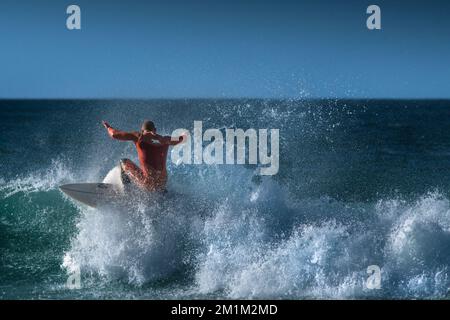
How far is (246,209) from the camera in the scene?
9453 millimetres

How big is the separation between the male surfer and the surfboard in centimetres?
35

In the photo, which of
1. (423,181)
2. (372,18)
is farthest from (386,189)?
(372,18)

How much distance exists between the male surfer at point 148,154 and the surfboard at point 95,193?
348 mm

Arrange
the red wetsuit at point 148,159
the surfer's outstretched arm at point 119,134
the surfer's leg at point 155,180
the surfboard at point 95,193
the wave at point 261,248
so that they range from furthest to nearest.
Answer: the surfboard at point 95,193 < the surfer's leg at point 155,180 < the red wetsuit at point 148,159 < the surfer's outstretched arm at point 119,134 < the wave at point 261,248

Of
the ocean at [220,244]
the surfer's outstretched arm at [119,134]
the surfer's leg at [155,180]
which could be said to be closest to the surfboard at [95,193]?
the ocean at [220,244]

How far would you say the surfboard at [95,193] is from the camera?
30.0 ft

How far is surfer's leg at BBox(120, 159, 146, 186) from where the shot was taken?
8.87m

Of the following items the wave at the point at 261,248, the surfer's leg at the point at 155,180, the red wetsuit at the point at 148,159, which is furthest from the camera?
the surfer's leg at the point at 155,180

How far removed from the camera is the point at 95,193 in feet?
30.9

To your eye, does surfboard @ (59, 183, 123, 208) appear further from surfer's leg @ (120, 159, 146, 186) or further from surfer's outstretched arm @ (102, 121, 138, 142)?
surfer's outstretched arm @ (102, 121, 138, 142)

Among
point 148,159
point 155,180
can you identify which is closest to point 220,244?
point 155,180

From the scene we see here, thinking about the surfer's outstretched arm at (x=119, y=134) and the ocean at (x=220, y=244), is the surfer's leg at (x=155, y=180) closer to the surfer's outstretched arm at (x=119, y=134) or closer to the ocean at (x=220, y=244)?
the ocean at (x=220, y=244)

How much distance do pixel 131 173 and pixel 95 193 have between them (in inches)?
34.0

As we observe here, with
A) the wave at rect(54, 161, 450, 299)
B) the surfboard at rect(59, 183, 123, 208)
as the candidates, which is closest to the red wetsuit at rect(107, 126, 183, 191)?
the wave at rect(54, 161, 450, 299)
